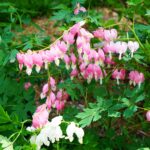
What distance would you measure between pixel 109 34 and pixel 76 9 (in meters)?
0.38

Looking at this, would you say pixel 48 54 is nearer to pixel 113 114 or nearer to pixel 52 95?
pixel 52 95

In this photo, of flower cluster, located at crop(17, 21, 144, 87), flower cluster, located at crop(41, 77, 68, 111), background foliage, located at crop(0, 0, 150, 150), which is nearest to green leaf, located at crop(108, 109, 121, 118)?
background foliage, located at crop(0, 0, 150, 150)

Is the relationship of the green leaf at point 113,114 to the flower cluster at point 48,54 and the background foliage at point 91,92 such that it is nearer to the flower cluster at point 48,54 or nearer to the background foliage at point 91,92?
the background foliage at point 91,92

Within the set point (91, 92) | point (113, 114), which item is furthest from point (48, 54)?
point (91, 92)

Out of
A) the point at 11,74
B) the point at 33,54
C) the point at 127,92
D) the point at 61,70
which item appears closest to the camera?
the point at 33,54

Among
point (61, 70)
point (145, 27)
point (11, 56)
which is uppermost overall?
point (145, 27)

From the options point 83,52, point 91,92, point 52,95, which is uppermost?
point 83,52

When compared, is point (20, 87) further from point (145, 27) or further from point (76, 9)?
point (145, 27)

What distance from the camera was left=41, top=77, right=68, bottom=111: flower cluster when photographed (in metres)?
→ 2.61

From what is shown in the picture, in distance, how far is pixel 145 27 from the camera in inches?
100

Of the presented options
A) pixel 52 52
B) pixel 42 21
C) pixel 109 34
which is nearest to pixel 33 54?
pixel 52 52

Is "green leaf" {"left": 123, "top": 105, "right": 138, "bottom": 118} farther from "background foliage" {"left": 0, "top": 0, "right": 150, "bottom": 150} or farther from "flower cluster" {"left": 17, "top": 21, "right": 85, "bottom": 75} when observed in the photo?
"flower cluster" {"left": 17, "top": 21, "right": 85, "bottom": 75}

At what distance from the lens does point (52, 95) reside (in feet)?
8.59

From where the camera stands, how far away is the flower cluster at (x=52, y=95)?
2.61 m
